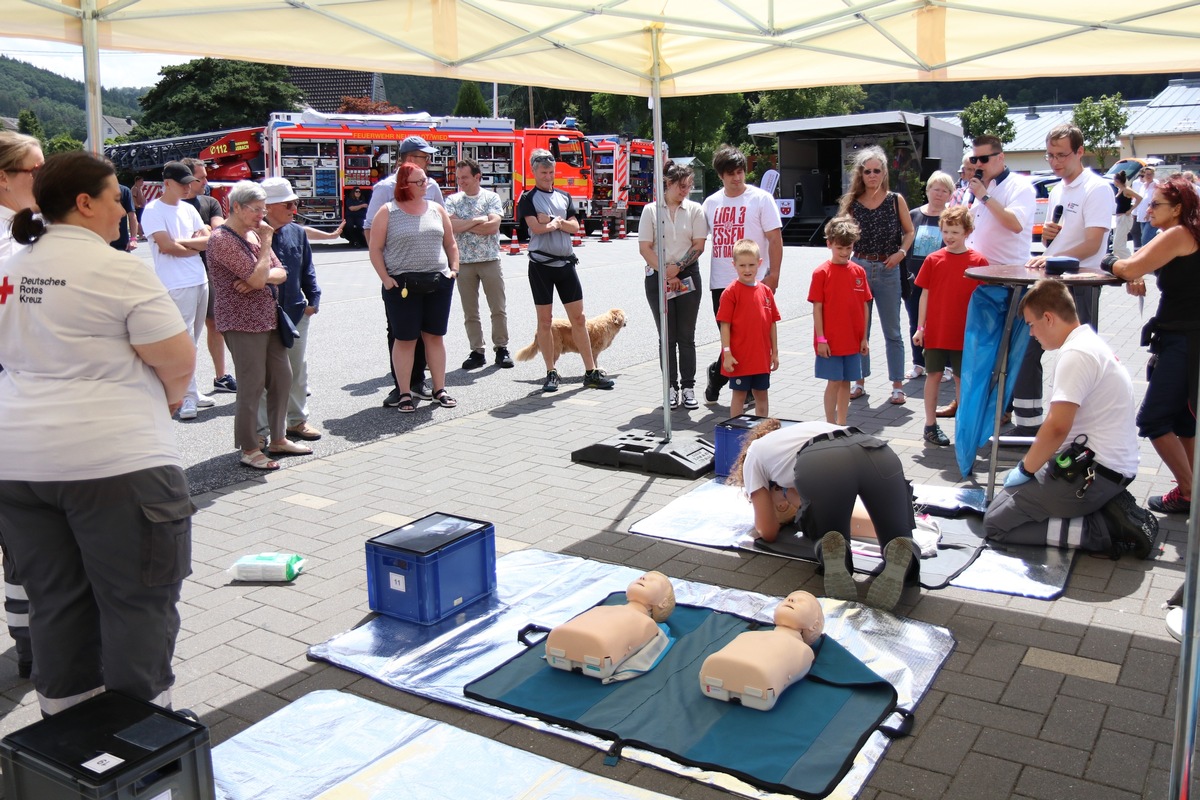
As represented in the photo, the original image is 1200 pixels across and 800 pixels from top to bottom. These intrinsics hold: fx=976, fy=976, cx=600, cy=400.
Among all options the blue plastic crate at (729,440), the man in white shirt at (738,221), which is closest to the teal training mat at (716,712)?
the blue plastic crate at (729,440)

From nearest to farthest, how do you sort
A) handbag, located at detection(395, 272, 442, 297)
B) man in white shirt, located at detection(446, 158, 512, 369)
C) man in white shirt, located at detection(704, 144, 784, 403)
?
1. man in white shirt, located at detection(704, 144, 784, 403)
2. handbag, located at detection(395, 272, 442, 297)
3. man in white shirt, located at detection(446, 158, 512, 369)

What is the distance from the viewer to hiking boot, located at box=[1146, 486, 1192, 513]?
18.2 ft

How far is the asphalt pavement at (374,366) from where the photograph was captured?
729 cm

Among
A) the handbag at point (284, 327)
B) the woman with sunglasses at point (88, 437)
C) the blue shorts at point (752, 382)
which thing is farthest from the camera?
the blue shorts at point (752, 382)

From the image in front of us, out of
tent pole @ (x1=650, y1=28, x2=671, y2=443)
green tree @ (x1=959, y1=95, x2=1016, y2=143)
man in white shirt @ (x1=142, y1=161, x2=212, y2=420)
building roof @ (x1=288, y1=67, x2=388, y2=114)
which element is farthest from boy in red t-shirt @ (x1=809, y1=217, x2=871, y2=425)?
building roof @ (x1=288, y1=67, x2=388, y2=114)

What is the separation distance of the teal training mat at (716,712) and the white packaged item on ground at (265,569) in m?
1.44

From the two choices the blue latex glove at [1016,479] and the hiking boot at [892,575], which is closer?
the hiking boot at [892,575]

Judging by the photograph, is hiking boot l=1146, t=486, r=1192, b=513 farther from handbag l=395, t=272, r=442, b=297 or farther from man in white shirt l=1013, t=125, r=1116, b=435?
handbag l=395, t=272, r=442, b=297

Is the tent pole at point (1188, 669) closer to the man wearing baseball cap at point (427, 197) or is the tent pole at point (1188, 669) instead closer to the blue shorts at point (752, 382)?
the blue shorts at point (752, 382)

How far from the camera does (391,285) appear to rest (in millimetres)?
7863

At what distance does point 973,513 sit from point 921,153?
18380 millimetres

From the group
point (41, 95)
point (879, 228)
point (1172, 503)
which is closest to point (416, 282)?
point (879, 228)

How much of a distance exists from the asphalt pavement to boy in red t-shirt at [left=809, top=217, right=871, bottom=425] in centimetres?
305

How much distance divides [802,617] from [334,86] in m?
87.6
